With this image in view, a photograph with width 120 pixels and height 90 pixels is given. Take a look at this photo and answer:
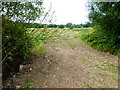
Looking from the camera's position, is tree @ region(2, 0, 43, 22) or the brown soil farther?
the brown soil

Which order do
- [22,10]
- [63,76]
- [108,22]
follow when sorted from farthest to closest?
[108,22] < [63,76] < [22,10]

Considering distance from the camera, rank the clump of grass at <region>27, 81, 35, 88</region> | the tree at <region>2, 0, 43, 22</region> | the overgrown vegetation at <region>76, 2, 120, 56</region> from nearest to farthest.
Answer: the tree at <region>2, 0, 43, 22</region>, the clump of grass at <region>27, 81, 35, 88</region>, the overgrown vegetation at <region>76, 2, 120, 56</region>

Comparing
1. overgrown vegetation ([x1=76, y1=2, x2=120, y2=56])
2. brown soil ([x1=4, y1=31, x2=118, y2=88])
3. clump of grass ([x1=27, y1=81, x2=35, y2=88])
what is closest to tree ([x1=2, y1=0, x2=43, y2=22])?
brown soil ([x1=4, y1=31, x2=118, y2=88])

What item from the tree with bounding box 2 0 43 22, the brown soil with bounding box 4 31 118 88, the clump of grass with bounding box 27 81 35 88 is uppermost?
the tree with bounding box 2 0 43 22

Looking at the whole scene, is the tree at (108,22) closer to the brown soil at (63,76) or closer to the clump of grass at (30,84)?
the brown soil at (63,76)

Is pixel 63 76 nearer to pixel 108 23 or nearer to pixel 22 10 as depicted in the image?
pixel 22 10

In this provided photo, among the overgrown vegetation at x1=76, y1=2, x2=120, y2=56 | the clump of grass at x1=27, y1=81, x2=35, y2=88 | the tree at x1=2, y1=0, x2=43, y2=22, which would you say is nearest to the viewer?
the tree at x1=2, y1=0, x2=43, y2=22

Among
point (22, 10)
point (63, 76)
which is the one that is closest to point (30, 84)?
point (63, 76)

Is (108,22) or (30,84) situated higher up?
(108,22)

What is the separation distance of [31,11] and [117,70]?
3.74 meters

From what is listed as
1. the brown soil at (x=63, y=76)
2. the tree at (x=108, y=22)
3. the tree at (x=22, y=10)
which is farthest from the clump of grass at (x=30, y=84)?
the tree at (x=108, y=22)

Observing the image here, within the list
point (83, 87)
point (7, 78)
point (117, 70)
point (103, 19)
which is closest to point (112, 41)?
point (103, 19)

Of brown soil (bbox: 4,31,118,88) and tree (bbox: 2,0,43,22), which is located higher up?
tree (bbox: 2,0,43,22)

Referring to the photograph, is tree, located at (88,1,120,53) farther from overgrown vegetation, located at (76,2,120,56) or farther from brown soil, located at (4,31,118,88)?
brown soil, located at (4,31,118,88)
